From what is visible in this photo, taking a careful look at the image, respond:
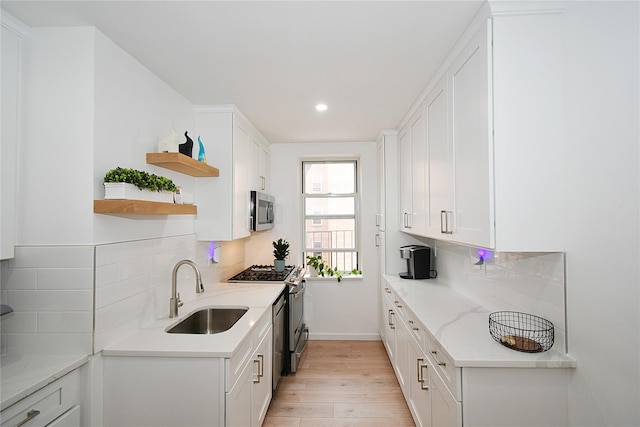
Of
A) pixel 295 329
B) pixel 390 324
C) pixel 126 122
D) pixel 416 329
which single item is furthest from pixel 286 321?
pixel 126 122

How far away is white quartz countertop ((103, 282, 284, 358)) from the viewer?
5.20 ft

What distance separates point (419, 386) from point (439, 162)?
58.6 inches

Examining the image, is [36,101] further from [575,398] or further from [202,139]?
[575,398]

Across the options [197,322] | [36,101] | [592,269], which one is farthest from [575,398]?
[36,101]

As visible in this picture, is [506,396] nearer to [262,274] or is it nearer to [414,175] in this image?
[414,175]

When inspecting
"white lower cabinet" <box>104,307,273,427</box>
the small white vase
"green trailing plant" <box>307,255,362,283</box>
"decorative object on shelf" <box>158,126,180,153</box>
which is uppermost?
"decorative object on shelf" <box>158,126,180,153</box>

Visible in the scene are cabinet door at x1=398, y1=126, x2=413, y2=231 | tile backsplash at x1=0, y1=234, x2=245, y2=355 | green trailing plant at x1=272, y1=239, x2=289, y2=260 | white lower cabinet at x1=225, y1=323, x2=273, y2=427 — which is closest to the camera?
tile backsplash at x1=0, y1=234, x2=245, y2=355

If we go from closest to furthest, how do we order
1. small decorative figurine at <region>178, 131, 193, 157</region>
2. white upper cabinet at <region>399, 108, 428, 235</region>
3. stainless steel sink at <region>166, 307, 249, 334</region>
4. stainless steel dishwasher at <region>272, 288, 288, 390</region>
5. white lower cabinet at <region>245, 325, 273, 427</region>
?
white lower cabinet at <region>245, 325, 273, 427</region>
small decorative figurine at <region>178, 131, 193, 157</region>
stainless steel sink at <region>166, 307, 249, 334</region>
white upper cabinet at <region>399, 108, 428, 235</region>
stainless steel dishwasher at <region>272, 288, 288, 390</region>

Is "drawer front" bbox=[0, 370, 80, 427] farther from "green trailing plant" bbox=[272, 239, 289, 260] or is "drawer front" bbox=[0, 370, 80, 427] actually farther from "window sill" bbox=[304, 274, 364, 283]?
"window sill" bbox=[304, 274, 364, 283]

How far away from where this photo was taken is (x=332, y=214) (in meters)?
4.20

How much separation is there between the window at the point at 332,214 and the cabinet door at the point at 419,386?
201 cm

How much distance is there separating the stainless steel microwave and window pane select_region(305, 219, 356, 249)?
63 cm

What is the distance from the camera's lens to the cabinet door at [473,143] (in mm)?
1448

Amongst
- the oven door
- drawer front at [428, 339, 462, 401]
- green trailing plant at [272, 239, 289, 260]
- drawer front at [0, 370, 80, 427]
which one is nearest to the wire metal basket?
drawer front at [428, 339, 462, 401]
